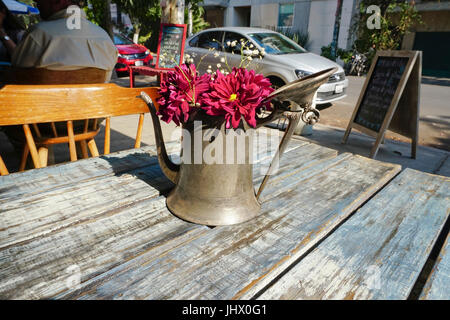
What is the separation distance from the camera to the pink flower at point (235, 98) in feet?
2.50

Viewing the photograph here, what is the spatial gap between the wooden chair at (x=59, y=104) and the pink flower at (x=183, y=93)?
25.2 inches

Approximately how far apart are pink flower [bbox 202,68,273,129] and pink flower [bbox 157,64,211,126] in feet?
0.14

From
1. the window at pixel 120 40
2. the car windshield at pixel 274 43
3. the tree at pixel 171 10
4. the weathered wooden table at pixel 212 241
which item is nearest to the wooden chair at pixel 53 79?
the weathered wooden table at pixel 212 241

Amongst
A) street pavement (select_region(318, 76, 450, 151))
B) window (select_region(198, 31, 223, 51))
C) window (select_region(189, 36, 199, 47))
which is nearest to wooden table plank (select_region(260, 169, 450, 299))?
street pavement (select_region(318, 76, 450, 151))

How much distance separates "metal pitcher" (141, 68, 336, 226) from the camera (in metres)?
0.80

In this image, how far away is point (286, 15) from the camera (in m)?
17.3

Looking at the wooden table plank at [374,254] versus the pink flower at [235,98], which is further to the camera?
the pink flower at [235,98]

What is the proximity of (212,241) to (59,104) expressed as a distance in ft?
3.49

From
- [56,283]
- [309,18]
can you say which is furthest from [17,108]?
[309,18]

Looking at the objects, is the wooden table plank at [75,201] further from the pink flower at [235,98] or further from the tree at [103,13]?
the tree at [103,13]

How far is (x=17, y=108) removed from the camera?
1.31 meters

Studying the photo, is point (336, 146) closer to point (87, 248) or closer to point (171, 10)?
point (87, 248)

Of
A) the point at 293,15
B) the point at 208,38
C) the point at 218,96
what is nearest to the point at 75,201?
the point at 218,96

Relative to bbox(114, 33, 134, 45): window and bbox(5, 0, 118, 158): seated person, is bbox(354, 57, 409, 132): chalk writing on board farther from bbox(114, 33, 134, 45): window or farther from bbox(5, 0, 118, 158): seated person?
bbox(114, 33, 134, 45): window
